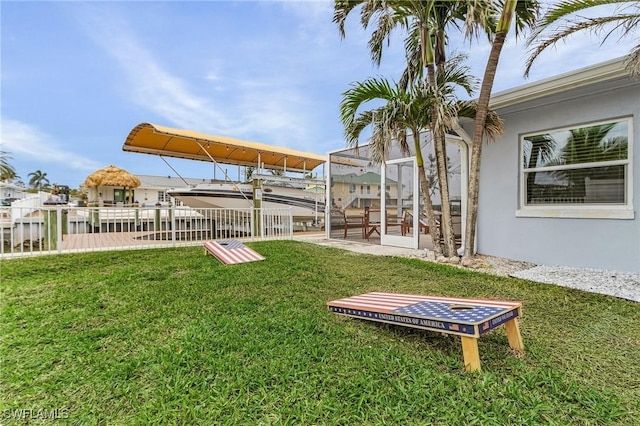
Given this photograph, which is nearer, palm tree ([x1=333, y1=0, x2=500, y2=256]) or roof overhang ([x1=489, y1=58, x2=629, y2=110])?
roof overhang ([x1=489, y1=58, x2=629, y2=110])

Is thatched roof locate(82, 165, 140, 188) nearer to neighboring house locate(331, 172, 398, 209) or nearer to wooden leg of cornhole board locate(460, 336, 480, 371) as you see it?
neighboring house locate(331, 172, 398, 209)

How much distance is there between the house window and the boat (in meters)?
7.77

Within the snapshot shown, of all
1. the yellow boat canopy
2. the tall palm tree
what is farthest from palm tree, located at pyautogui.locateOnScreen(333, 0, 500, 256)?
the yellow boat canopy

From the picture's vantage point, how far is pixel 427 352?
2486 millimetres

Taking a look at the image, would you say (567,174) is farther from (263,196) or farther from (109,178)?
(109,178)

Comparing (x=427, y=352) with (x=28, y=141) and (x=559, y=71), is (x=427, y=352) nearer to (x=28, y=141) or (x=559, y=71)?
(x=559, y=71)

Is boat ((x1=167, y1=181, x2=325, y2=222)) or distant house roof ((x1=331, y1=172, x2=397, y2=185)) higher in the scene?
distant house roof ((x1=331, y1=172, x2=397, y2=185))

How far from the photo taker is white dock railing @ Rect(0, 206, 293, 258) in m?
6.68

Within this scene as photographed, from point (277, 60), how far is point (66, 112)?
1123cm

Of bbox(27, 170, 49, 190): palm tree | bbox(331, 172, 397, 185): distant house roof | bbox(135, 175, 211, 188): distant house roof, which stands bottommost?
bbox(331, 172, 397, 185): distant house roof

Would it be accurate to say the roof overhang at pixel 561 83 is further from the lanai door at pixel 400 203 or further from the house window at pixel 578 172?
the lanai door at pixel 400 203

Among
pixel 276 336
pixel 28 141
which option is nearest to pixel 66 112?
pixel 28 141

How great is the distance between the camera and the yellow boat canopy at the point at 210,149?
9.40m

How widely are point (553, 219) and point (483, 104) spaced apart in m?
2.52
